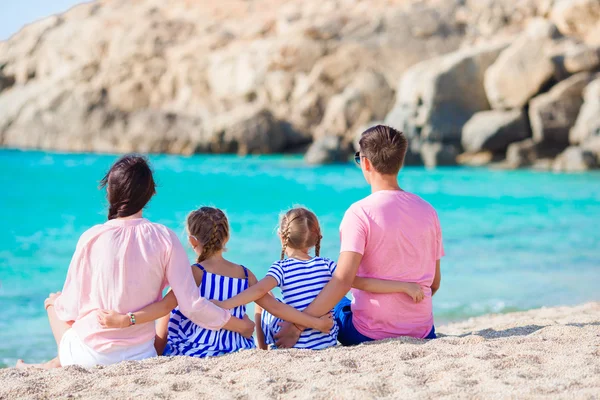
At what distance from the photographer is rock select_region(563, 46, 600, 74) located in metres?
26.3

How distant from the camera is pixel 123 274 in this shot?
143 inches

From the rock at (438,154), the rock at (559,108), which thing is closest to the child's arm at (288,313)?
the rock at (559,108)

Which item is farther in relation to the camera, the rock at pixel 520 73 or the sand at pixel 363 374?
the rock at pixel 520 73

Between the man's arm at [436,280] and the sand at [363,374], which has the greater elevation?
the man's arm at [436,280]

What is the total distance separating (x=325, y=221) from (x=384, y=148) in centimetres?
1170

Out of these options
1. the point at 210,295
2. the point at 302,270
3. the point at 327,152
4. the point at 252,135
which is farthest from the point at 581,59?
the point at 210,295

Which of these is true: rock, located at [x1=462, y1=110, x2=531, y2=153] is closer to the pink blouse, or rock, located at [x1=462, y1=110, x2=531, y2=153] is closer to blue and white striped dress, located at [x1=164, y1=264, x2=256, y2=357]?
blue and white striped dress, located at [x1=164, y1=264, x2=256, y2=357]

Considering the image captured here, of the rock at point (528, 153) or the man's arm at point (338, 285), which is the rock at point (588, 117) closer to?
the rock at point (528, 153)

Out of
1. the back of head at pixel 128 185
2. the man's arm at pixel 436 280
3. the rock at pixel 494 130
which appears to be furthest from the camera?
the rock at pixel 494 130

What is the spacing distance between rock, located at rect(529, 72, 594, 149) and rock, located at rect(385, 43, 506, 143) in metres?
3.05

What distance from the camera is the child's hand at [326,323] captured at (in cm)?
401

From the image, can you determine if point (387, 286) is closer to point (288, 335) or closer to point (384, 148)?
point (288, 335)

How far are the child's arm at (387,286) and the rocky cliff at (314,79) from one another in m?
22.5

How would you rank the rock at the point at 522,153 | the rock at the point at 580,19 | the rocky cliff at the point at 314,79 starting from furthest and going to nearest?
1. the rock at the point at 580,19
2. the rocky cliff at the point at 314,79
3. the rock at the point at 522,153
